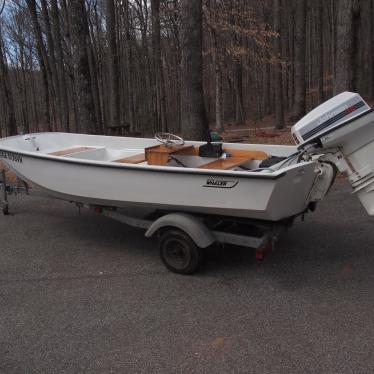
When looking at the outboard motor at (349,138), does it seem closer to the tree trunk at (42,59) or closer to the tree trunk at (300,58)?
the tree trunk at (42,59)

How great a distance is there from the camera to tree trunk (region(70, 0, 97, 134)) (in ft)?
30.0

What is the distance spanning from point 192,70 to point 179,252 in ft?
15.2

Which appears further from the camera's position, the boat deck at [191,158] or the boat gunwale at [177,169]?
the boat deck at [191,158]

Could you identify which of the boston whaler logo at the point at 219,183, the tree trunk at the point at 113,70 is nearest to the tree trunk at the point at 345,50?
the boston whaler logo at the point at 219,183

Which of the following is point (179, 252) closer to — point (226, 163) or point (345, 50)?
point (226, 163)

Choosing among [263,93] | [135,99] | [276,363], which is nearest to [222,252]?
[276,363]

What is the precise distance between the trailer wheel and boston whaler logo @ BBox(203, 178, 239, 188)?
0.60 m

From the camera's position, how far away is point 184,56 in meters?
8.02

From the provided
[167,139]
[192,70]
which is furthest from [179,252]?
[192,70]

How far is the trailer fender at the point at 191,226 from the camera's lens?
13.6 feet

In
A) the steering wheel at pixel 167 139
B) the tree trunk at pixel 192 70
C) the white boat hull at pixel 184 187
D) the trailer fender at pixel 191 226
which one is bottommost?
the trailer fender at pixel 191 226

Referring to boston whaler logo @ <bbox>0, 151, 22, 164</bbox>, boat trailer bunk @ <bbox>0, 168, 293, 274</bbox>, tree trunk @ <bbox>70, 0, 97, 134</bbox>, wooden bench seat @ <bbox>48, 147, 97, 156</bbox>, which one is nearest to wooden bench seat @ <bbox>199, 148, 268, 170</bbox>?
boat trailer bunk @ <bbox>0, 168, 293, 274</bbox>

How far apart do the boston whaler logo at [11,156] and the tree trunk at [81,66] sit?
3963mm

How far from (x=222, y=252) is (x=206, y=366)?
214 centimetres
